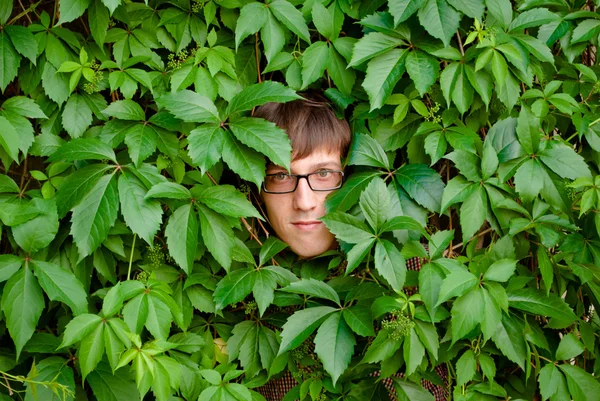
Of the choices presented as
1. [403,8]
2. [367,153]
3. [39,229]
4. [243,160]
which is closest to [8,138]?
A: [39,229]

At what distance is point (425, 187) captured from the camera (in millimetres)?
1834

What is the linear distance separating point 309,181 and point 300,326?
43cm

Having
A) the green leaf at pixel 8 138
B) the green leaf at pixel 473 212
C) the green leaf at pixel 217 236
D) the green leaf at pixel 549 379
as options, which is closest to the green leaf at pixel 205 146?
the green leaf at pixel 217 236

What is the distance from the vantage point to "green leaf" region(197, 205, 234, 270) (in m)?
1.75

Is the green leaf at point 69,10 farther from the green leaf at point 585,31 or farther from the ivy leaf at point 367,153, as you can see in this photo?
the green leaf at point 585,31

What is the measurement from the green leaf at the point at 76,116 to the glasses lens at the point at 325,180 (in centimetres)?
67

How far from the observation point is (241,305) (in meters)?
2.13

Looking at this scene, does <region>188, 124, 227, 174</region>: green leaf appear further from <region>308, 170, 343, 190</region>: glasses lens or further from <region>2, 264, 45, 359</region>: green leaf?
<region>2, 264, 45, 359</region>: green leaf

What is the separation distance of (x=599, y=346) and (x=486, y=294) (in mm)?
579

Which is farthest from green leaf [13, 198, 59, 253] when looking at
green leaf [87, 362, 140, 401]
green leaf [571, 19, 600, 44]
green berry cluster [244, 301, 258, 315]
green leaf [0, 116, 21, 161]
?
green leaf [571, 19, 600, 44]

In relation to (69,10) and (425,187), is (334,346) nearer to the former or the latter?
(425,187)

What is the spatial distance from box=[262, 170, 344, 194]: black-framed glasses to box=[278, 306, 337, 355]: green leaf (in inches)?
14.4

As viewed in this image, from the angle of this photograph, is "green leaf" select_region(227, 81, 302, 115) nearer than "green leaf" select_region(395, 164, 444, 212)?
Yes

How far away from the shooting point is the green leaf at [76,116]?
6.27 ft
